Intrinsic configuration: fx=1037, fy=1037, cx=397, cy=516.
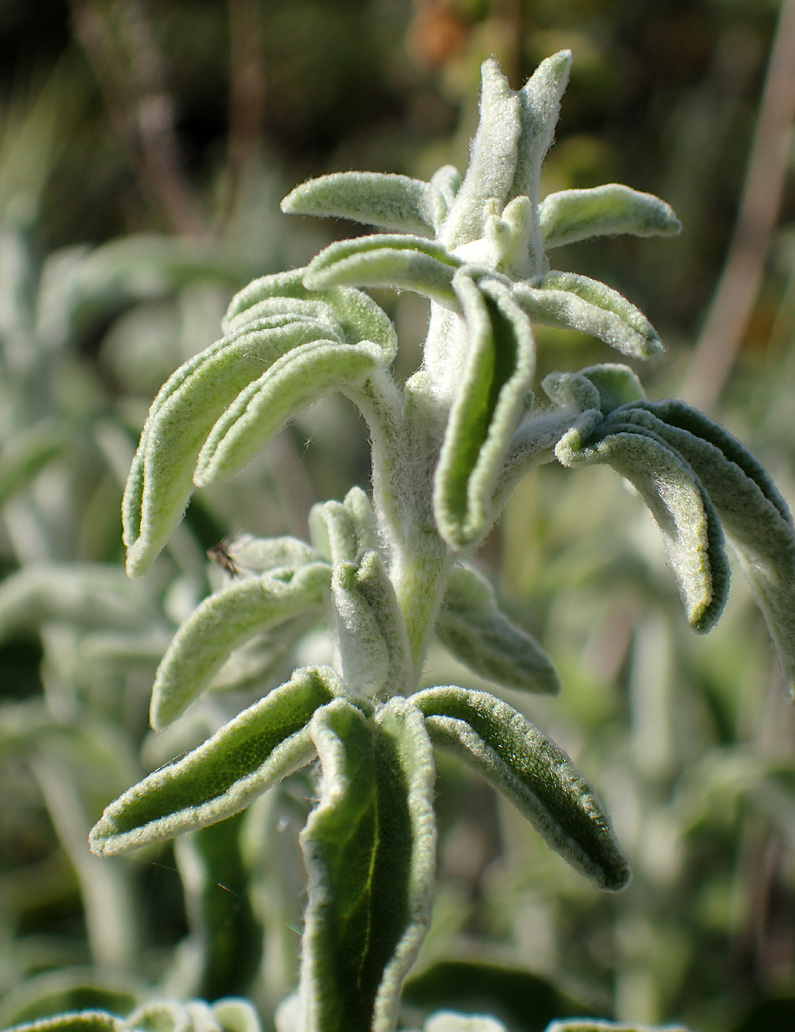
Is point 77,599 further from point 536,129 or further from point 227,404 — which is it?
point 536,129

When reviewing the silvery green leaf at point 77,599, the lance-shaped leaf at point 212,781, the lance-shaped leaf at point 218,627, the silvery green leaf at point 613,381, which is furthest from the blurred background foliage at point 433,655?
the silvery green leaf at point 613,381

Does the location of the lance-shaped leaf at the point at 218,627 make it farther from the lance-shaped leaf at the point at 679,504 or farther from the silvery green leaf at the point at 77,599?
the silvery green leaf at the point at 77,599

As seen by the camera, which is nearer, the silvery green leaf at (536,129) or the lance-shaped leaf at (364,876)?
the lance-shaped leaf at (364,876)

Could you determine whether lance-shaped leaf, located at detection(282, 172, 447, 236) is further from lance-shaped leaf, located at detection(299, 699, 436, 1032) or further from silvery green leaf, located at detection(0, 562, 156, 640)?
silvery green leaf, located at detection(0, 562, 156, 640)

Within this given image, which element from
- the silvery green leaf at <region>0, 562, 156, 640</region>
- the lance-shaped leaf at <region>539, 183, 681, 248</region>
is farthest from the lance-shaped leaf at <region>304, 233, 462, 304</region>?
the silvery green leaf at <region>0, 562, 156, 640</region>

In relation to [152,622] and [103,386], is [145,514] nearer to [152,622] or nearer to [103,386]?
[152,622]

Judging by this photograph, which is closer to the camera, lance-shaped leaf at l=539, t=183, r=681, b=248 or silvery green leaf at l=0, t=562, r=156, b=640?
lance-shaped leaf at l=539, t=183, r=681, b=248

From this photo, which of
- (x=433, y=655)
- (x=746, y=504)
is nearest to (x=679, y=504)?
(x=746, y=504)
